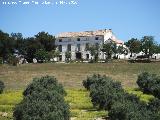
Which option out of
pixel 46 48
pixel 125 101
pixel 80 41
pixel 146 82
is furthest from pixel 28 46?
pixel 125 101

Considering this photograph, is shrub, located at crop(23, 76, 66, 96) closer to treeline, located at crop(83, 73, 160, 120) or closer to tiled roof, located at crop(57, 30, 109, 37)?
treeline, located at crop(83, 73, 160, 120)

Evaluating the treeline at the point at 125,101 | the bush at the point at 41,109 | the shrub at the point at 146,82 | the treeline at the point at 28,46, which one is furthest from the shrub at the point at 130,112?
the treeline at the point at 28,46

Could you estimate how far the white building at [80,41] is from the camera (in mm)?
115062

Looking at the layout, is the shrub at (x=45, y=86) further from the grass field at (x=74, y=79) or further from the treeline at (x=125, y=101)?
the treeline at (x=125, y=101)

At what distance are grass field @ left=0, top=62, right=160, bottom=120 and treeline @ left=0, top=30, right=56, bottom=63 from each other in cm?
2759

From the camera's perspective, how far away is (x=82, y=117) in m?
29.6

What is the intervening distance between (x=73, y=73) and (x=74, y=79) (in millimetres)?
6536

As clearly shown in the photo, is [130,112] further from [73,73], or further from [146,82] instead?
[73,73]

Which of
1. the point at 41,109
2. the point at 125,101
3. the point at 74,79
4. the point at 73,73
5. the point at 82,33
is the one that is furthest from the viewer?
the point at 82,33

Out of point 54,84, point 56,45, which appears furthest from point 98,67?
point 56,45

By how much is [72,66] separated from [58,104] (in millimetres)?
54843

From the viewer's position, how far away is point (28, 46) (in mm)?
111375

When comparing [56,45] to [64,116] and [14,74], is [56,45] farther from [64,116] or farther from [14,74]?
[64,116]

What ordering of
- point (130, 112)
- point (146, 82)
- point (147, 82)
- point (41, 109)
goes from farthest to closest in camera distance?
point (146, 82) → point (147, 82) → point (130, 112) → point (41, 109)
